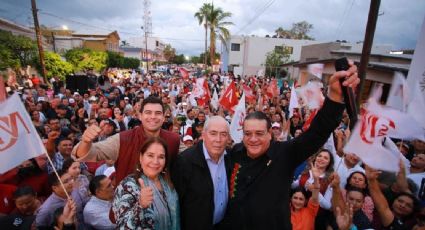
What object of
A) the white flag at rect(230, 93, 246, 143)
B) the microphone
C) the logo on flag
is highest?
the microphone

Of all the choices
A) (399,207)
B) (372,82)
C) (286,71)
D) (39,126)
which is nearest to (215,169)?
(399,207)

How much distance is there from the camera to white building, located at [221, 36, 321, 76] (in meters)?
41.6

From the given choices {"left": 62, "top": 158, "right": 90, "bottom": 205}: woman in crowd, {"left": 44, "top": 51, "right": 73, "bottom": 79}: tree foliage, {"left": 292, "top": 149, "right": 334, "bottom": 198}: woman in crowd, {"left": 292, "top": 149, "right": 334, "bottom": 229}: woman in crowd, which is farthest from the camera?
{"left": 44, "top": 51, "right": 73, "bottom": 79}: tree foliage

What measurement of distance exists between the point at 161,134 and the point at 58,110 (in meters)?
6.29

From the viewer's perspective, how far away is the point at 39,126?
6.63 metres

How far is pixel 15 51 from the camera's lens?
19922mm

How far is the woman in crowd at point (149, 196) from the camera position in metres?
1.95

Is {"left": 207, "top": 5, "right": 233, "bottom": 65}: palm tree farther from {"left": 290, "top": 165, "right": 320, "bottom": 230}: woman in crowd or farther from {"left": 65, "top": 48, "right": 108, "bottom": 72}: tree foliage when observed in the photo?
{"left": 290, "top": 165, "right": 320, "bottom": 230}: woman in crowd

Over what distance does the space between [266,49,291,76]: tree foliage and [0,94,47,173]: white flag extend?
34812mm

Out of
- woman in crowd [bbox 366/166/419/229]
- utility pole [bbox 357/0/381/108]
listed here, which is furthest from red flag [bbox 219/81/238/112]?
woman in crowd [bbox 366/166/419/229]

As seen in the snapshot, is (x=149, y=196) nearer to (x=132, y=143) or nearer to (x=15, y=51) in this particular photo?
(x=132, y=143)

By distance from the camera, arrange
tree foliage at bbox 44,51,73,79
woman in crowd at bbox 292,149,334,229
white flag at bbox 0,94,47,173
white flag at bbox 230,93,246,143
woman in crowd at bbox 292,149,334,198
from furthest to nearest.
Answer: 1. tree foliage at bbox 44,51,73,79
2. white flag at bbox 230,93,246,143
3. woman in crowd at bbox 292,149,334,198
4. woman in crowd at bbox 292,149,334,229
5. white flag at bbox 0,94,47,173

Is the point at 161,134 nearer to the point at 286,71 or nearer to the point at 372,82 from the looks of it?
the point at 372,82

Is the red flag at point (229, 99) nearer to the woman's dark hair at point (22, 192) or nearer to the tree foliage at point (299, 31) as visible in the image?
the woman's dark hair at point (22, 192)
